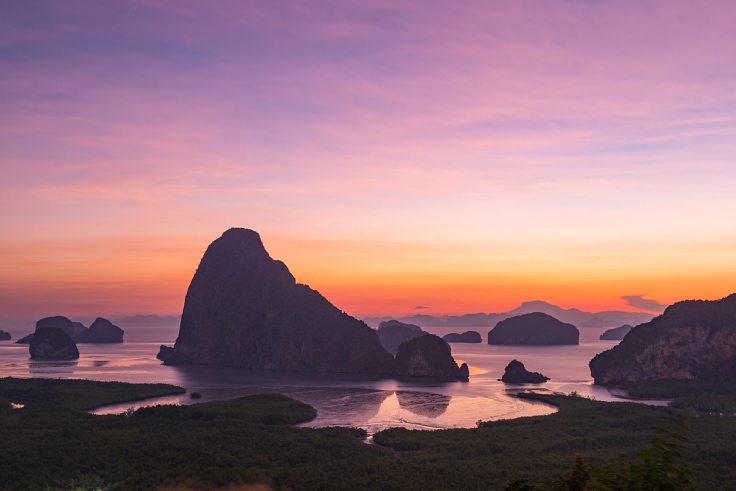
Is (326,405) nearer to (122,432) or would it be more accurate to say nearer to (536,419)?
(536,419)

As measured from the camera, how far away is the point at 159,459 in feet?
176

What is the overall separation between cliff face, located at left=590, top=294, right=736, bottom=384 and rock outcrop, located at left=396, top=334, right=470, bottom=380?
124ft

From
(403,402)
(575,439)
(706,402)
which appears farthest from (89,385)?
(706,402)

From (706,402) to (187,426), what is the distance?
75114 millimetres

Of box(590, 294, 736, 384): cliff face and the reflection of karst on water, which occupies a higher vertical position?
box(590, 294, 736, 384): cliff face

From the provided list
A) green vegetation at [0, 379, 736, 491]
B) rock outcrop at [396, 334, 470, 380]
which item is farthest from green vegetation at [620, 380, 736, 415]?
rock outcrop at [396, 334, 470, 380]

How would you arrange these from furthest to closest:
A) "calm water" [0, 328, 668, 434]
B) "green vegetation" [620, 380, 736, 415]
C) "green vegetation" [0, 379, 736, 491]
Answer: "green vegetation" [620, 380, 736, 415] → "calm water" [0, 328, 668, 434] → "green vegetation" [0, 379, 736, 491]

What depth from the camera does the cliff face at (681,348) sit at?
420ft

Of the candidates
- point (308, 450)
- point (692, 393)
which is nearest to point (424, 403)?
point (692, 393)

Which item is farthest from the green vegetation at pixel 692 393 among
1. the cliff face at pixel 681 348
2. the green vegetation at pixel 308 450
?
the green vegetation at pixel 308 450

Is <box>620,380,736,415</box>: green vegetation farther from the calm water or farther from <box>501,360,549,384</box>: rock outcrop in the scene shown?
<box>501,360,549,384</box>: rock outcrop

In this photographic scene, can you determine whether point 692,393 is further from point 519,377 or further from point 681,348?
point 519,377

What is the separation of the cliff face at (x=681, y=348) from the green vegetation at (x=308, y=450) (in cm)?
4978

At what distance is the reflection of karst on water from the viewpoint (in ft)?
321
